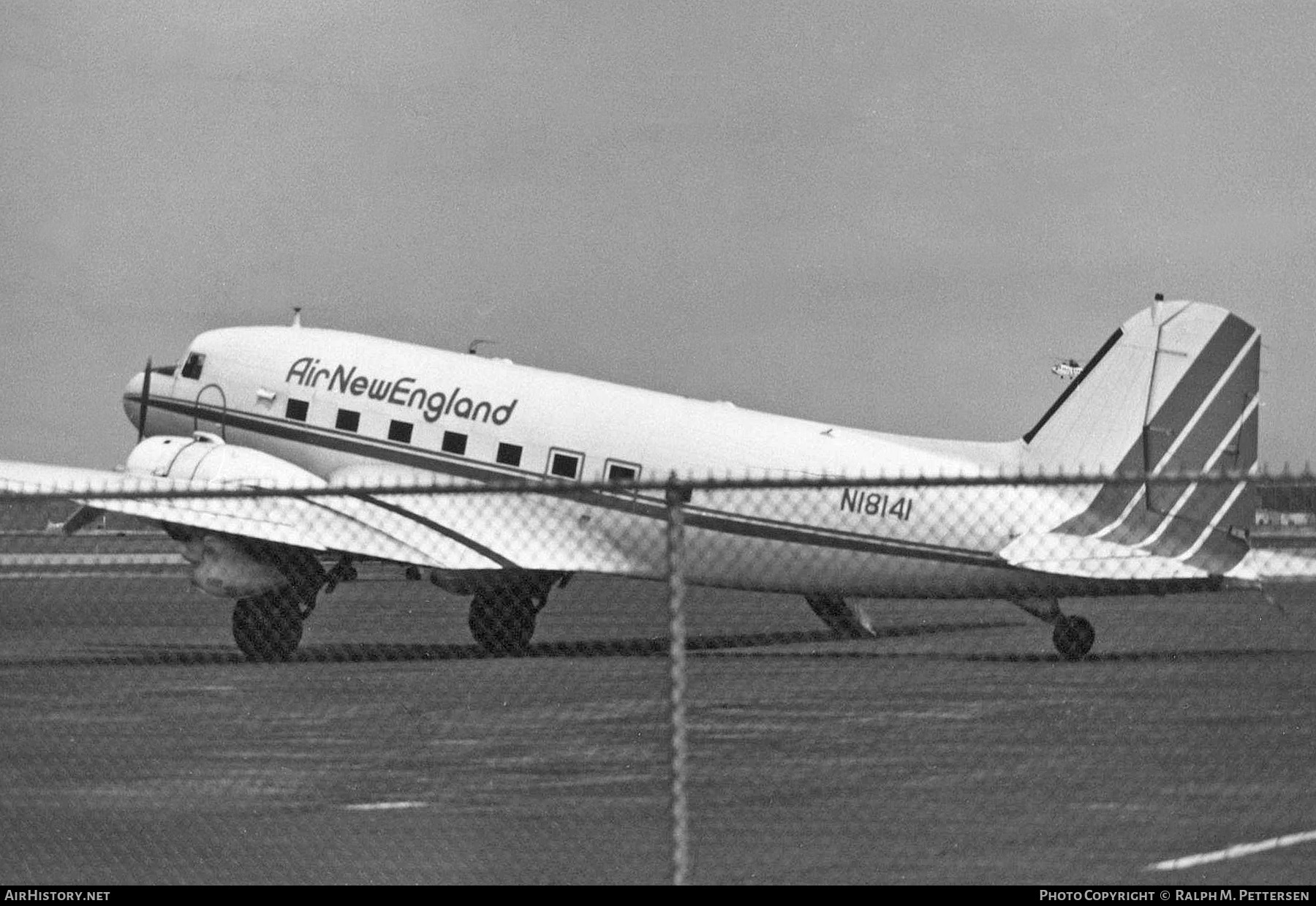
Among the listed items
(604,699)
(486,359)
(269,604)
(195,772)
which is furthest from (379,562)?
(195,772)

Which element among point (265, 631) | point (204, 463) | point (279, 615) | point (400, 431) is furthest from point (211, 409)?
point (265, 631)

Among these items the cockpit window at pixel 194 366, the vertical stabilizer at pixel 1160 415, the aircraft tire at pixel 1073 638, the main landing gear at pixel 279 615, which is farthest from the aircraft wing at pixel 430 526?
the vertical stabilizer at pixel 1160 415

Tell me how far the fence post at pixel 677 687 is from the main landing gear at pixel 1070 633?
14450 mm

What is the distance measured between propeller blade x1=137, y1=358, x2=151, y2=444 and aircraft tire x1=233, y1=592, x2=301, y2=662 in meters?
7.08

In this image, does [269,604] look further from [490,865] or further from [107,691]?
[490,865]

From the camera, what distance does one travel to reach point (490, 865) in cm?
1088

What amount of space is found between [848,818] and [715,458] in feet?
42.1

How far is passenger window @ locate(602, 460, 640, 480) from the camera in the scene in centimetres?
2520

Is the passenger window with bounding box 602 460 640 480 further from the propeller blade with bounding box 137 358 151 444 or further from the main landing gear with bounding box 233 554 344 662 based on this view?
the propeller blade with bounding box 137 358 151 444

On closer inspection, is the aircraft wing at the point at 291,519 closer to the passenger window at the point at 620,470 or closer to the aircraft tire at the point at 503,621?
the aircraft tire at the point at 503,621

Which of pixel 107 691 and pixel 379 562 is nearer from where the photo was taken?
pixel 107 691

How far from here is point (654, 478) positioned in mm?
24219

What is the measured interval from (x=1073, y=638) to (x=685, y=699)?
40.8ft

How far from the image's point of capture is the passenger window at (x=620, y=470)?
25.2 m
